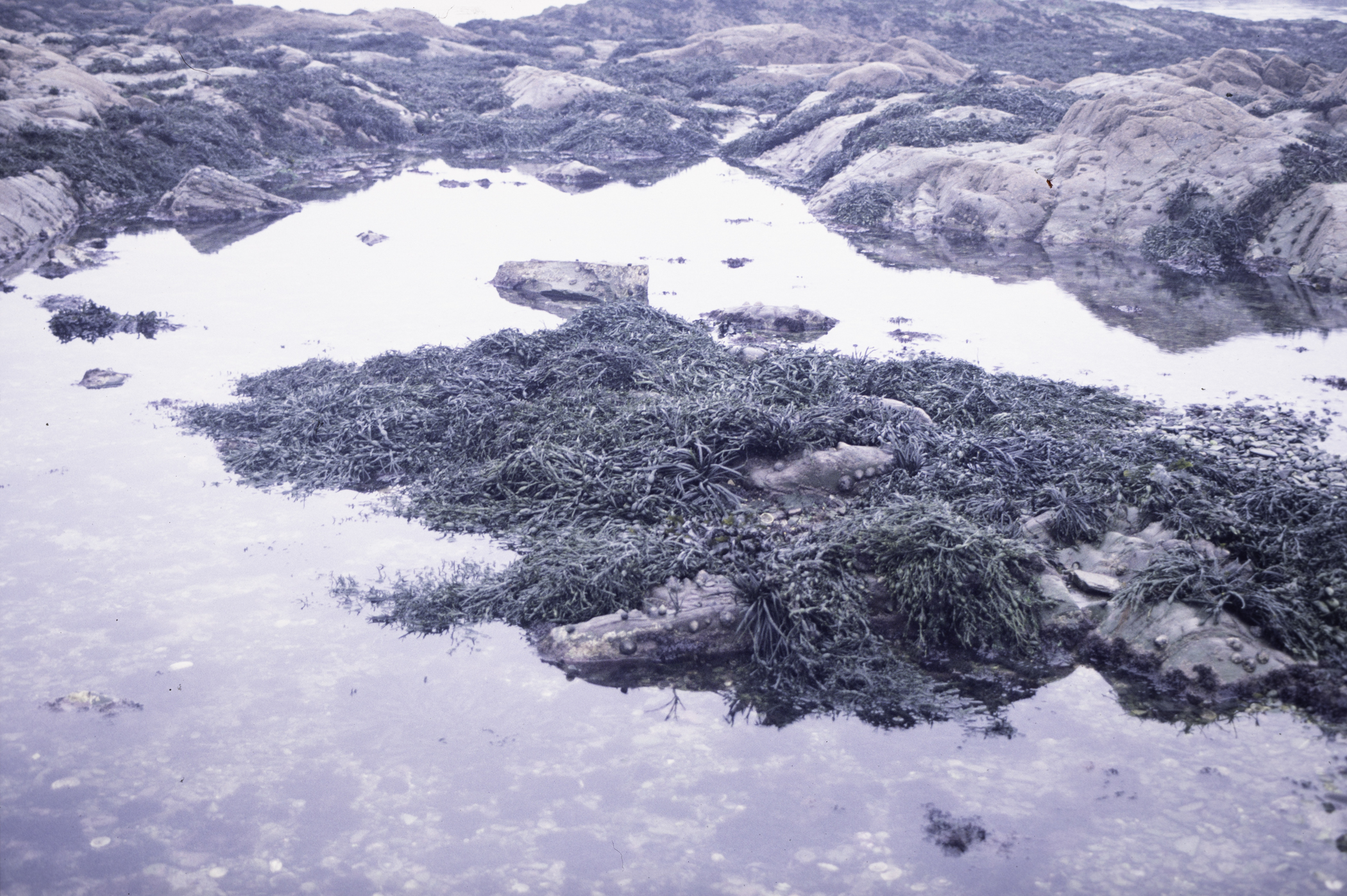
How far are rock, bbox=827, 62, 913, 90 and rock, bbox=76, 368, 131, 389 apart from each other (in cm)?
2918

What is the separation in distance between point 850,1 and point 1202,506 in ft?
215

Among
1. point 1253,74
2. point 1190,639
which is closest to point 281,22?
point 1253,74

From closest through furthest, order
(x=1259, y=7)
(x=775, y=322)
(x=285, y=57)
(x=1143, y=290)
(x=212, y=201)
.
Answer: (x=775, y=322)
(x=1143, y=290)
(x=212, y=201)
(x=285, y=57)
(x=1259, y=7)

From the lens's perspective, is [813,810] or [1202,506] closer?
[813,810]

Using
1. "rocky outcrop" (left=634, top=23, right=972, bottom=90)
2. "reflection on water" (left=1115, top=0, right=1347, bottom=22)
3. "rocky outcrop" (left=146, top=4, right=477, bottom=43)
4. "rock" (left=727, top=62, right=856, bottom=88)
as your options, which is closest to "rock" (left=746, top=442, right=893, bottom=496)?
"rocky outcrop" (left=634, top=23, right=972, bottom=90)

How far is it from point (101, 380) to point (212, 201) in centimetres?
1039

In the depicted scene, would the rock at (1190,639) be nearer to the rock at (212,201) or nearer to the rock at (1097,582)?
the rock at (1097,582)

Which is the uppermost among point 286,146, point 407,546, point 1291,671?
point 1291,671

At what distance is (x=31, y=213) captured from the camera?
16.6 metres

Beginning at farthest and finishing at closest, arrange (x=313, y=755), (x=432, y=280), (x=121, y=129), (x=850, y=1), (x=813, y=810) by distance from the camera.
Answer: (x=850, y=1) → (x=121, y=129) → (x=432, y=280) → (x=313, y=755) → (x=813, y=810)

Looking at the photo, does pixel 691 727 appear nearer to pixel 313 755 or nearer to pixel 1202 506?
pixel 313 755

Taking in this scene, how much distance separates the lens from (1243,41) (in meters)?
52.9

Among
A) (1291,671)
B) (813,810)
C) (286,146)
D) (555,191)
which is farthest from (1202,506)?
(286,146)

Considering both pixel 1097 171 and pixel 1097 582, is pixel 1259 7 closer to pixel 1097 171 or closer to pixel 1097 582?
pixel 1097 171
